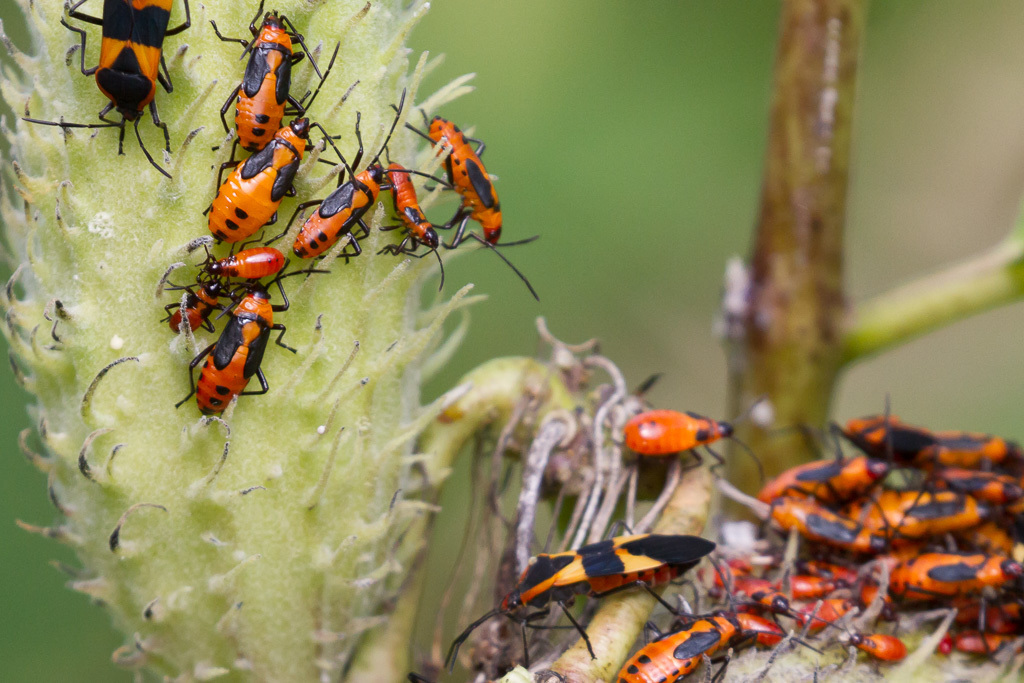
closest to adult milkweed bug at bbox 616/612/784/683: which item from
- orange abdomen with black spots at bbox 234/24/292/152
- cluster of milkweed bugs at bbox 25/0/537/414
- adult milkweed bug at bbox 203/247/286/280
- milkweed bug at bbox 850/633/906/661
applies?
milkweed bug at bbox 850/633/906/661

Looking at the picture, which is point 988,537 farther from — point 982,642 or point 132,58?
point 132,58

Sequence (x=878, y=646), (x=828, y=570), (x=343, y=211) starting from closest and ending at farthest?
(x=343, y=211) → (x=878, y=646) → (x=828, y=570)

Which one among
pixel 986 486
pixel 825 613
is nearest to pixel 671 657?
pixel 825 613

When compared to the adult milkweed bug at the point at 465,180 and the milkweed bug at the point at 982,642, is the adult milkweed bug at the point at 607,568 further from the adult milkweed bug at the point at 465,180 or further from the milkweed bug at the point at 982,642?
the adult milkweed bug at the point at 465,180

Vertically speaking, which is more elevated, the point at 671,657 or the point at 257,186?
the point at 257,186

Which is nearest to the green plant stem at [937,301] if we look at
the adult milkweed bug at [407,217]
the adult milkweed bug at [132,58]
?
the adult milkweed bug at [407,217]
